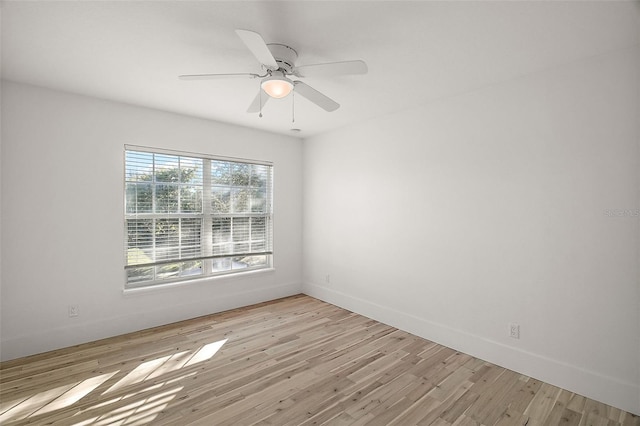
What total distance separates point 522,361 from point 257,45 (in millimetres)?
3252

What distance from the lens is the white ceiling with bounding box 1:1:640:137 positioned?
185 centimetres

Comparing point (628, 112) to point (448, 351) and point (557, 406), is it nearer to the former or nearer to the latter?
point (557, 406)

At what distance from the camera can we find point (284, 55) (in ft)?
7.41

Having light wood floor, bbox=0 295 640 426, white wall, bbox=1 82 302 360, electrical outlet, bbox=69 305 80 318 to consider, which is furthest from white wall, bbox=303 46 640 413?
electrical outlet, bbox=69 305 80 318

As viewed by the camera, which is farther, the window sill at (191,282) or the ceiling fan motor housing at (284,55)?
the window sill at (191,282)

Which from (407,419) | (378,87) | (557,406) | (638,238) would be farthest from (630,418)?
(378,87)

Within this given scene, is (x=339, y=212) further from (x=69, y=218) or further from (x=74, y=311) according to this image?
(x=74, y=311)

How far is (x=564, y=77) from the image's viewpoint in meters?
2.52

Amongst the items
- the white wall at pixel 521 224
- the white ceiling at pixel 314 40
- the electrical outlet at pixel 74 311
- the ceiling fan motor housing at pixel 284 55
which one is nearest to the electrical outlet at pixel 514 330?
the white wall at pixel 521 224

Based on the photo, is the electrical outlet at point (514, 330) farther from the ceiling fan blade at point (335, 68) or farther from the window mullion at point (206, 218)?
the window mullion at point (206, 218)

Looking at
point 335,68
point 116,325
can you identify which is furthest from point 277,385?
point 335,68

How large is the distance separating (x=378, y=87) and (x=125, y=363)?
3.53 meters

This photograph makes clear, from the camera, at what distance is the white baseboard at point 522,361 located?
2.25m

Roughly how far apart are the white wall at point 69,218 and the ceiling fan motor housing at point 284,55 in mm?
2151
